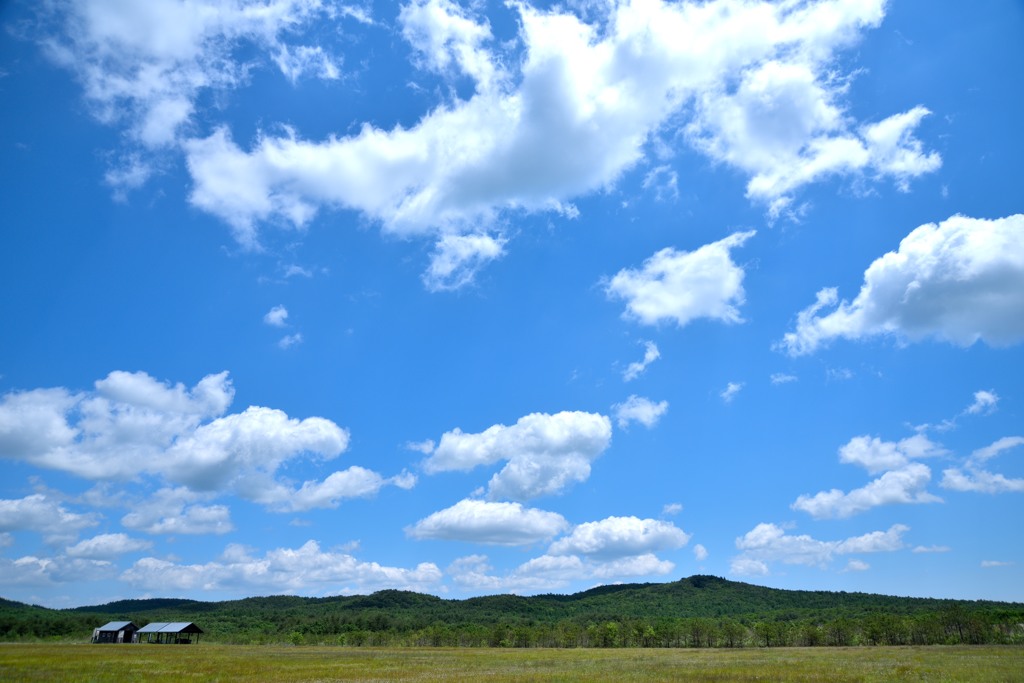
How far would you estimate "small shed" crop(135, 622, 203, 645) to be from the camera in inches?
4563

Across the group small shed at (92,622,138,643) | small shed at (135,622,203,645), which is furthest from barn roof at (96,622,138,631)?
small shed at (135,622,203,645)

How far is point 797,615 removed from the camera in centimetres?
18688

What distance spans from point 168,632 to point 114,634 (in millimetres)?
10376

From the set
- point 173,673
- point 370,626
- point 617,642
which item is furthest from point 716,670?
point 370,626

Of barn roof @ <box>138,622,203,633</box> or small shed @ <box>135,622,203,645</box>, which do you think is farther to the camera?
small shed @ <box>135,622,203,645</box>

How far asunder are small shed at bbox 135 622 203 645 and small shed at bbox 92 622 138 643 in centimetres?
185

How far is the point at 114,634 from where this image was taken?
11619cm

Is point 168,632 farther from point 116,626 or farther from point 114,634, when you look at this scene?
point 116,626

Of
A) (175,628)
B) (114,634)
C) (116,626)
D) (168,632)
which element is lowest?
(114,634)

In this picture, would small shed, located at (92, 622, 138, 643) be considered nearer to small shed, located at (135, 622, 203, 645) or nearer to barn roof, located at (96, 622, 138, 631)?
barn roof, located at (96, 622, 138, 631)

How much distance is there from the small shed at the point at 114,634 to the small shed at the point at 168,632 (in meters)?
1.85

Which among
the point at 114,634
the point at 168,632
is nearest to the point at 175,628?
the point at 168,632

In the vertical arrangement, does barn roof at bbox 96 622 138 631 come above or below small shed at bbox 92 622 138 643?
above

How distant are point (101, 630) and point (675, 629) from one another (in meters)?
116
